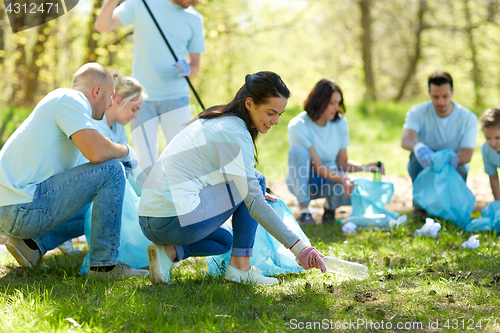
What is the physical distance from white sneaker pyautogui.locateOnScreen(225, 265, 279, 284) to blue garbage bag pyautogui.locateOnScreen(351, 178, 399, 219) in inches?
59.0

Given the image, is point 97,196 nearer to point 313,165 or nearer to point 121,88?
point 121,88

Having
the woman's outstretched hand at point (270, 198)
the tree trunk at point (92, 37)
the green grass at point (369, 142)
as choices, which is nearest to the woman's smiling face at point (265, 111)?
the woman's outstretched hand at point (270, 198)

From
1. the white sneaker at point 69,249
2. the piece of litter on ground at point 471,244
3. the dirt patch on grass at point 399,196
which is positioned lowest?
the dirt patch on grass at point 399,196

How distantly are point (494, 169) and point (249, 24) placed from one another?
10.3 metres

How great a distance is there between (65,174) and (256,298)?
3.95 ft

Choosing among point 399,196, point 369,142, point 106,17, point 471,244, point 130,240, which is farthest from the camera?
point 369,142

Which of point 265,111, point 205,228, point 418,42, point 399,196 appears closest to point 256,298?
point 205,228

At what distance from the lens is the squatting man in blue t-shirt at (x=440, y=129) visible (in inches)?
156

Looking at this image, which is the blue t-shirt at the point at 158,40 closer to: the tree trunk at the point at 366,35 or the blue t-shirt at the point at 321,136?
the blue t-shirt at the point at 321,136

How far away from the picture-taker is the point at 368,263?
9.42 feet

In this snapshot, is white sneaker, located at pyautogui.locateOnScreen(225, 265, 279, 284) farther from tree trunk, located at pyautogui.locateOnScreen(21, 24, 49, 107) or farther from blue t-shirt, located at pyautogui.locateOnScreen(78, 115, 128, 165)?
tree trunk, located at pyautogui.locateOnScreen(21, 24, 49, 107)

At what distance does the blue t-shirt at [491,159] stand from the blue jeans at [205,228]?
7.37ft

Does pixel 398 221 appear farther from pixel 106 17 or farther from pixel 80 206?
pixel 106 17

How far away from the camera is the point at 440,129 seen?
4059 millimetres
